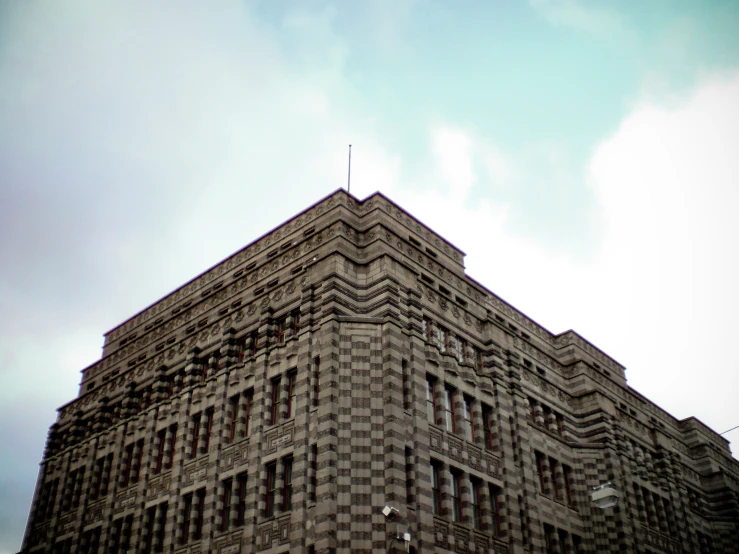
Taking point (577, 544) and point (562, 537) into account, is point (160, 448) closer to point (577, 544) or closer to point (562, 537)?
point (562, 537)

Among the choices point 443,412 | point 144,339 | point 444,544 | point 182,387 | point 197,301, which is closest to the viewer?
point 444,544

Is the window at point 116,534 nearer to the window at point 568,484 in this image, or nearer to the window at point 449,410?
the window at point 449,410

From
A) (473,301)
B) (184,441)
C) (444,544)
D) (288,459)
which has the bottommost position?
(444,544)

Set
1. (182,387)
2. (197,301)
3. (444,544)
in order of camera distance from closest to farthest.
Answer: (444,544) → (182,387) → (197,301)

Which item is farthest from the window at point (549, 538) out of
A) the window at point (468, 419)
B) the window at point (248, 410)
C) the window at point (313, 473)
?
the window at point (248, 410)

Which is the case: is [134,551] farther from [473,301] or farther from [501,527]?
[473,301]

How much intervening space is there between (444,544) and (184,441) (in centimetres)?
1511

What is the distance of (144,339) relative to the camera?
4909 cm

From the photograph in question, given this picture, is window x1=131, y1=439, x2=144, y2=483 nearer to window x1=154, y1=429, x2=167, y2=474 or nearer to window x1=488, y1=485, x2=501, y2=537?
window x1=154, y1=429, x2=167, y2=474

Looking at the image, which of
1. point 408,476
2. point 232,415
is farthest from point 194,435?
point 408,476

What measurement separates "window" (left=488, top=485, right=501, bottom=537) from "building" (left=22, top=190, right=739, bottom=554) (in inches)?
3.7

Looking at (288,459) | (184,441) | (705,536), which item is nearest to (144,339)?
(184,441)

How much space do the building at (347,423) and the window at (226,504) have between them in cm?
10

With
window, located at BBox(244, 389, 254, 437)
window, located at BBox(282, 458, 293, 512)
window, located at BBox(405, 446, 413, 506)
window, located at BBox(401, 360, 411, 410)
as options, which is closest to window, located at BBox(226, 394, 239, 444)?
window, located at BBox(244, 389, 254, 437)
